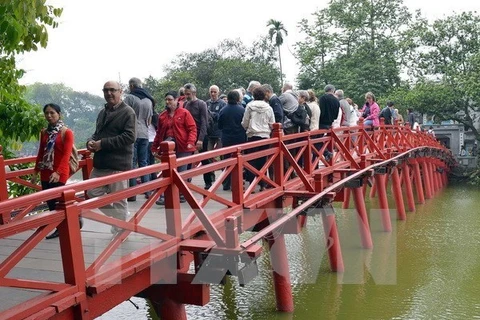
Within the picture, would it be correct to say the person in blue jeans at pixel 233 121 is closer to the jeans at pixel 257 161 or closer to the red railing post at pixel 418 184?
the jeans at pixel 257 161

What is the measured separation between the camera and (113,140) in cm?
536

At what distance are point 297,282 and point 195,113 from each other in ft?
12.4

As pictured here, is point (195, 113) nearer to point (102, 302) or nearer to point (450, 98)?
point (102, 302)

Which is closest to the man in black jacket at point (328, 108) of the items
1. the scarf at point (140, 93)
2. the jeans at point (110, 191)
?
the scarf at point (140, 93)

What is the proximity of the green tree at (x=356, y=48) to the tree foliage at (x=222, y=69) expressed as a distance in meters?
5.60

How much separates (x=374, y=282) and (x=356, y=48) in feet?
77.9

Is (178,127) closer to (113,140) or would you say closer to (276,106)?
(276,106)

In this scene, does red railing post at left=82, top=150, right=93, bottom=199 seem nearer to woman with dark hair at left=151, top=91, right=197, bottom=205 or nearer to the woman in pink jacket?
woman with dark hair at left=151, top=91, right=197, bottom=205

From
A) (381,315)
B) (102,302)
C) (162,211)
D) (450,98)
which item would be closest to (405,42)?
(450,98)

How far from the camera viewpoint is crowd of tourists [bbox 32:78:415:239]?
5324 millimetres

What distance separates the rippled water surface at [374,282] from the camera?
28.9ft

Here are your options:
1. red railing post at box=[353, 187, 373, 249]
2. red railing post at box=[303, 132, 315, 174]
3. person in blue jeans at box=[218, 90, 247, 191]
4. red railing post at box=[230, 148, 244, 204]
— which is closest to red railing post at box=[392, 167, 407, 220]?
red railing post at box=[353, 187, 373, 249]

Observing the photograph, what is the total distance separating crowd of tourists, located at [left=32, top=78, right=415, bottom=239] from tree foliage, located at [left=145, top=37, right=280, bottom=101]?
2546 centimetres

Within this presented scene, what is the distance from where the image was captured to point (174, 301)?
5.45 m
